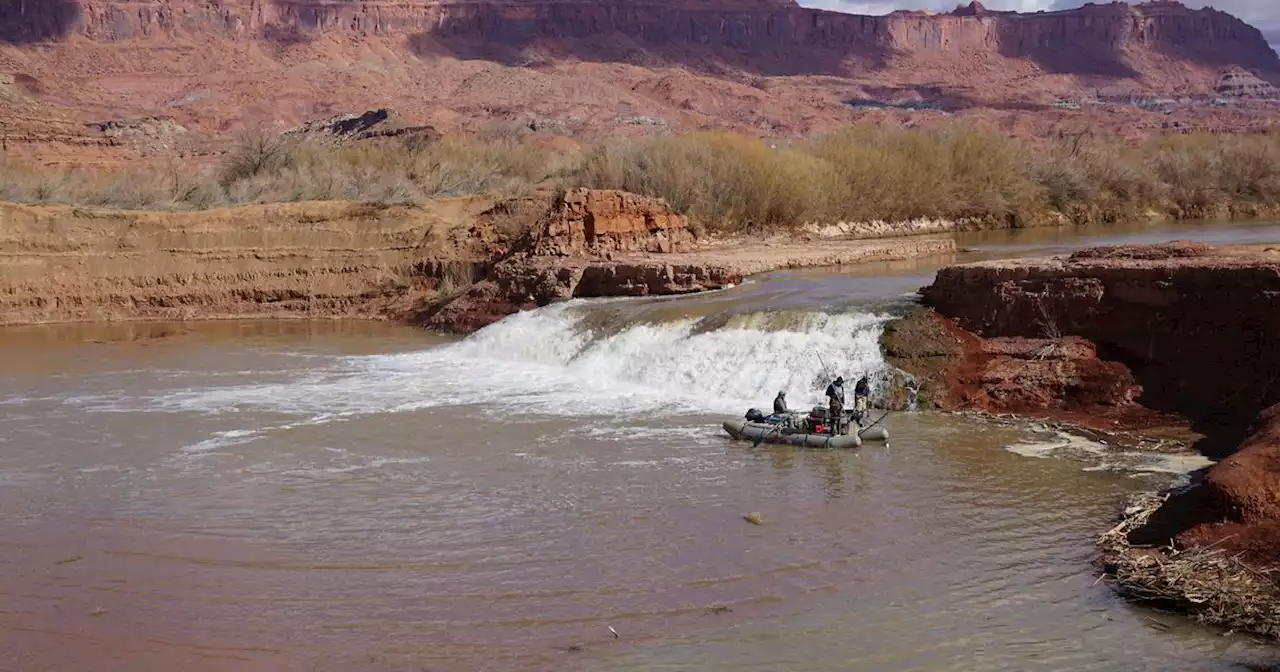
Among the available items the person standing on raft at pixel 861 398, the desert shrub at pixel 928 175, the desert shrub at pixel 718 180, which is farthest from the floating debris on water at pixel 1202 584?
the desert shrub at pixel 928 175

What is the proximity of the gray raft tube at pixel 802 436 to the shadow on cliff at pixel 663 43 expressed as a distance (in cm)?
8539

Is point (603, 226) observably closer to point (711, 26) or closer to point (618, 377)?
point (618, 377)

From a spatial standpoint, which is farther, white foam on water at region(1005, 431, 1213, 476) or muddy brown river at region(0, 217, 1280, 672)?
white foam on water at region(1005, 431, 1213, 476)

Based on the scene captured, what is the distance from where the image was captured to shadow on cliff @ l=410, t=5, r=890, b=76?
99.2 m

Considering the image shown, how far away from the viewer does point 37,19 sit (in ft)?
281

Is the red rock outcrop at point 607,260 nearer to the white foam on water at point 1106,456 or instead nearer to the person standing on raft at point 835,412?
the person standing on raft at point 835,412

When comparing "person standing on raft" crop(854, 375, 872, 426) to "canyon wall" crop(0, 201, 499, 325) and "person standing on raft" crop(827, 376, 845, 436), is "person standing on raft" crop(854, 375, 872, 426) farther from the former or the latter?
"canyon wall" crop(0, 201, 499, 325)

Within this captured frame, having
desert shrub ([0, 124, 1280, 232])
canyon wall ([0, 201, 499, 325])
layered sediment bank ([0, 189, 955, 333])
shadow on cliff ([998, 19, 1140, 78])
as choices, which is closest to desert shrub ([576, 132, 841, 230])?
desert shrub ([0, 124, 1280, 232])

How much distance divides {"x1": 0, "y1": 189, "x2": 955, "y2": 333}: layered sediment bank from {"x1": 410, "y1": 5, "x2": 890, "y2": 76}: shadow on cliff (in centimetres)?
7185

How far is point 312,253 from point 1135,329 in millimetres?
16650

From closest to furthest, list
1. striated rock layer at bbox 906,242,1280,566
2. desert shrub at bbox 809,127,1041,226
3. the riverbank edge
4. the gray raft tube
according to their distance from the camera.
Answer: the riverbank edge → the gray raft tube → striated rock layer at bbox 906,242,1280,566 → desert shrub at bbox 809,127,1041,226

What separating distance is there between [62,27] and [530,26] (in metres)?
35.6

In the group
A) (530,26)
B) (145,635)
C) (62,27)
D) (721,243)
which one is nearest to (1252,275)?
(145,635)

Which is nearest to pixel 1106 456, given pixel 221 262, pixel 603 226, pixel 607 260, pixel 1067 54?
pixel 607 260
